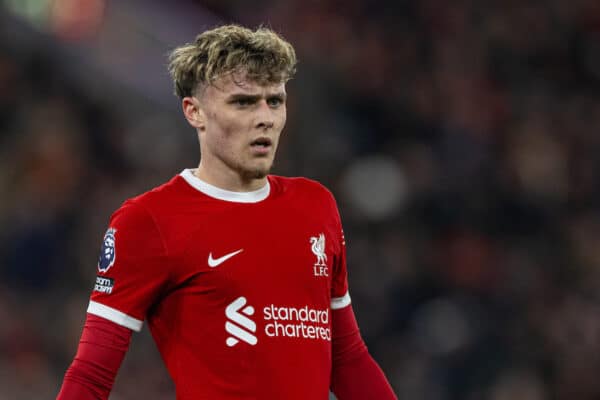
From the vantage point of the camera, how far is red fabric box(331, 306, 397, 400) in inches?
128

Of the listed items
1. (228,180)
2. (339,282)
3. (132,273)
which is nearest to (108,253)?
(132,273)

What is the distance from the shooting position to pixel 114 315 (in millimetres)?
2857

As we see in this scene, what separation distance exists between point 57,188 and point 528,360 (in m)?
3.61

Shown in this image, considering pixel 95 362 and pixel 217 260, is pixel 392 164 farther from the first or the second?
pixel 95 362

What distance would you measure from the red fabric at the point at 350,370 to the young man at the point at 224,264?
0.13 meters

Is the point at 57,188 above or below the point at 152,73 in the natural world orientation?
below

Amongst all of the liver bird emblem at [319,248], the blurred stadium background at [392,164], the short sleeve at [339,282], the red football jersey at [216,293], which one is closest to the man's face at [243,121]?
the red football jersey at [216,293]

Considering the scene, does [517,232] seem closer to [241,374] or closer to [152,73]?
[152,73]

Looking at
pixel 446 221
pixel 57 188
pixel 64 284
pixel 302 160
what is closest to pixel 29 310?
pixel 64 284

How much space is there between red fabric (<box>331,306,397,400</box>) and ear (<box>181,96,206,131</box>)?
0.73 m

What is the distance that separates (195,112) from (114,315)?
0.65m

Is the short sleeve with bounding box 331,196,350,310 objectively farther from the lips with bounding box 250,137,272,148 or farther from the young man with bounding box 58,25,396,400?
the lips with bounding box 250,137,272,148

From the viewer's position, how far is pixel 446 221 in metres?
8.27

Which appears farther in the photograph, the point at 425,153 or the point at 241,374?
the point at 425,153
